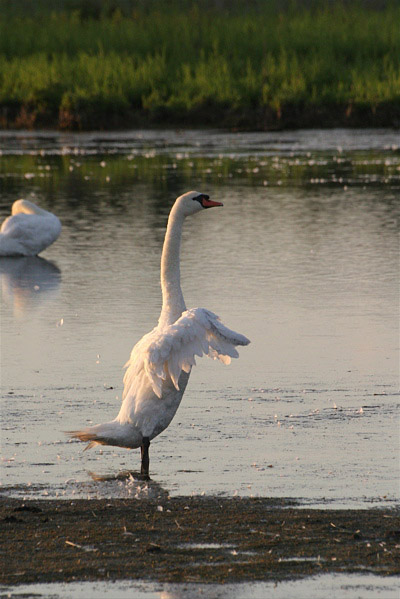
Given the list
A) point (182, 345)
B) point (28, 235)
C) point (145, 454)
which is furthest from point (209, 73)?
point (145, 454)

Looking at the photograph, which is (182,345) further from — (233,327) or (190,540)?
(233,327)

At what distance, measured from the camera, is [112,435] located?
7.24 metres

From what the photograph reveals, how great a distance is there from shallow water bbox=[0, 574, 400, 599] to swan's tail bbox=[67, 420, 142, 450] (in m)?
1.87

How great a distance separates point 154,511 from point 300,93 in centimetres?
2584

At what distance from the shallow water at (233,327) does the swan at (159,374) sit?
214mm

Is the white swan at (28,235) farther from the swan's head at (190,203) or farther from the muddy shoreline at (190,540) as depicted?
the muddy shoreline at (190,540)

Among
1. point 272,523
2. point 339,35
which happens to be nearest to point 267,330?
point 272,523

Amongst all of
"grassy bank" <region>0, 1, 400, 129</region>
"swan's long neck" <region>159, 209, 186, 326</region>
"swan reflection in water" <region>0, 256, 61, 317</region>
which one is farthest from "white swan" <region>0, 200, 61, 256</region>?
"grassy bank" <region>0, 1, 400, 129</region>

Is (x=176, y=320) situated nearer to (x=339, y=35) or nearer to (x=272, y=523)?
(x=272, y=523)

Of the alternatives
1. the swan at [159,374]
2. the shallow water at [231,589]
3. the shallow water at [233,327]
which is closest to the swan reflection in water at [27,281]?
the shallow water at [233,327]

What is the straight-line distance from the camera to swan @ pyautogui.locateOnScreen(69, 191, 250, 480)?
7.18 metres

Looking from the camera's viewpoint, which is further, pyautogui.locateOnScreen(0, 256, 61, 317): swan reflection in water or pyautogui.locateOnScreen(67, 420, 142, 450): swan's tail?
pyautogui.locateOnScreen(0, 256, 61, 317): swan reflection in water

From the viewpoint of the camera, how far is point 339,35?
3641 cm

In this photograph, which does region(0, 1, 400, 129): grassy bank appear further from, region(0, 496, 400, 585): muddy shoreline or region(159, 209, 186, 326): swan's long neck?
region(0, 496, 400, 585): muddy shoreline
